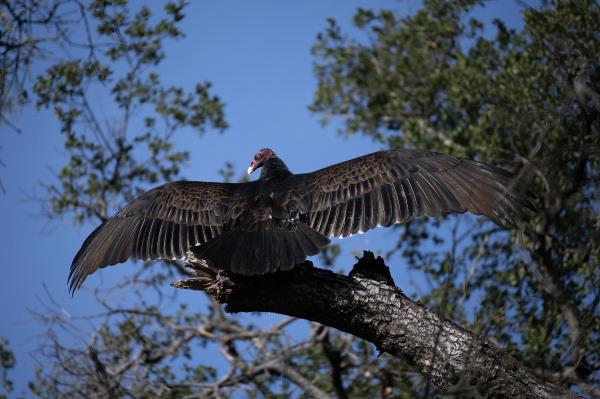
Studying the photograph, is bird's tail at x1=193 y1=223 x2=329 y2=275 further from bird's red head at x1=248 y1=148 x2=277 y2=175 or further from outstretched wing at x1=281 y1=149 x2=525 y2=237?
bird's red head at x1=248 y1=148 x2=277 y2=175

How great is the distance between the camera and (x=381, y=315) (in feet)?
10.8

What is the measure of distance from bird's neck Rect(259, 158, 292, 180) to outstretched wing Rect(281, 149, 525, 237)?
219 mm

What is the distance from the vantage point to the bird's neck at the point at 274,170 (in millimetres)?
4555

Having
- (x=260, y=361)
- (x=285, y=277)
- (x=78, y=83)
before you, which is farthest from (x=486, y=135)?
(x=78, y=83)

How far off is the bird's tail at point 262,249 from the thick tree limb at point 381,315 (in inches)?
3.0

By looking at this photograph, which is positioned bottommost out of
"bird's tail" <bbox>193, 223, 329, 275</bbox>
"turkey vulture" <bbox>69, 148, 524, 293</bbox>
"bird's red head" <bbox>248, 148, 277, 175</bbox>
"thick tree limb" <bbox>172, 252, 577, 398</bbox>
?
"thick tree limb" <bbox>172, 252, 577, 398</bbox>

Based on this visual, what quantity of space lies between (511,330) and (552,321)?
0.30 m

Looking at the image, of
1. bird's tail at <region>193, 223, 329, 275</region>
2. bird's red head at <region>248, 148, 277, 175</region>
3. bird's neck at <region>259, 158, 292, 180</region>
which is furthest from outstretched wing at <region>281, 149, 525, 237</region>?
bird's red head at <region>248, 148, 277, 175</region>

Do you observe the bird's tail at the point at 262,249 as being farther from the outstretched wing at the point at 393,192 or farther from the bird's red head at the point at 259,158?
the bird's red head at the point at 259,158

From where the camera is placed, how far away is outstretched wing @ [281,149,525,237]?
406cm

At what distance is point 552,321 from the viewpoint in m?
5.27

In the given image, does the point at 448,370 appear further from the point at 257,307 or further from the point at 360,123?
the point at 360,123

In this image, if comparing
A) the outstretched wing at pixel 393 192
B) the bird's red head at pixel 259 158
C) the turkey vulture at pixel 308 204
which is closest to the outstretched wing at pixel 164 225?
the turkey vulture at pixel 308 204

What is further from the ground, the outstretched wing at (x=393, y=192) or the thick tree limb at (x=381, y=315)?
the outstretched wing at (x=393, y=192)
